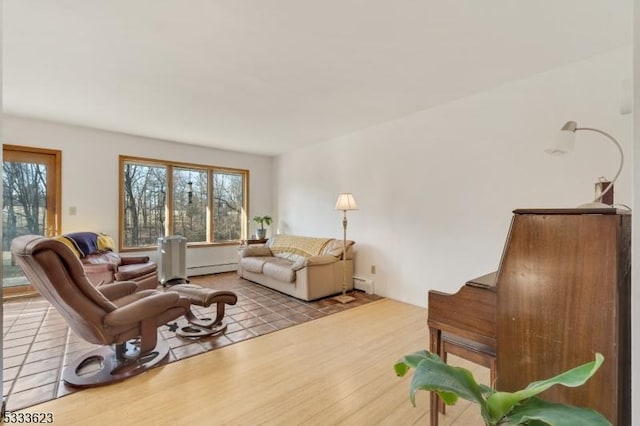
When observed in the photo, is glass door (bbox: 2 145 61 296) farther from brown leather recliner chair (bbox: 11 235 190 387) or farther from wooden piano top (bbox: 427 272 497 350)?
wooden piano top (bbox: 427 272 497 350)

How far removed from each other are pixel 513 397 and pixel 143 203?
18.6 feet

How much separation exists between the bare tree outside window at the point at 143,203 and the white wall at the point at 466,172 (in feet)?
9.94

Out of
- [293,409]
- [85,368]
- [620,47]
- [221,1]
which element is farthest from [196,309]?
[620,47]

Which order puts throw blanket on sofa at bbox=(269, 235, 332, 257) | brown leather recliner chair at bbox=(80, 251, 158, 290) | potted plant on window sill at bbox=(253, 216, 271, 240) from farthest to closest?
potted plant on window sill at bbox=(253, 216, 271, 240)
throw blanket on sofa at bbox=(269, 235, 332, 257)
brown leather recliner chair at bbox=(80, 251, 158, 290)

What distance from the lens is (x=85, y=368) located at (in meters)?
2.22

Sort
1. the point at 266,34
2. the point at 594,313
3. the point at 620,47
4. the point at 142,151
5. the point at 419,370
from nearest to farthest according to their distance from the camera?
1. the point at 419,370
2. the point at 594,313
3. the point at 266,34
4. the point at 620,47
5. the point at 142,151

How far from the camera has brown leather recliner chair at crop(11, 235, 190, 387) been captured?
177 centimetres

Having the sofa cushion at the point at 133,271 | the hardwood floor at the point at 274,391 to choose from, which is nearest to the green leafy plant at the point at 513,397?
the hardwood floor at the point at 274,391

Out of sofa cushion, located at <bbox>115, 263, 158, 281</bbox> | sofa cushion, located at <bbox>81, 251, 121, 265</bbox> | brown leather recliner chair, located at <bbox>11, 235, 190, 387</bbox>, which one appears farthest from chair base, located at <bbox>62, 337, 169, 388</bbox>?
sofa cushion, located at <bbox>81, 251, 121, 265</bbox>

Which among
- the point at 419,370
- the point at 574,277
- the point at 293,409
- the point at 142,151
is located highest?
the point at 142,151

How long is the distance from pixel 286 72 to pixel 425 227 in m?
2.42

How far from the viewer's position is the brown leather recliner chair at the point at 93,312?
1771mm

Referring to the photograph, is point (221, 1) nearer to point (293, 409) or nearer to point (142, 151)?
point (293, 409)

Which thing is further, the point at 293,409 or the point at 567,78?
the point at 567,78
